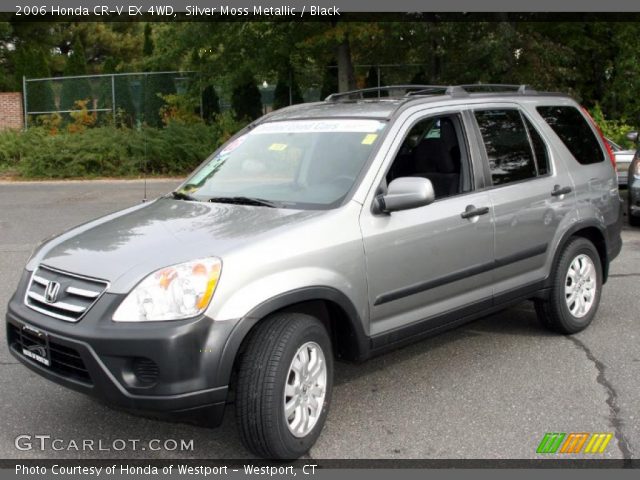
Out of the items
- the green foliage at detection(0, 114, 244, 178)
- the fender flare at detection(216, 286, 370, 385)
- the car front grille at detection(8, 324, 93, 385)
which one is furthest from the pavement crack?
the green foliage at detection(0, 114, 244, 178)

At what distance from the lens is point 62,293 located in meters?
3.77

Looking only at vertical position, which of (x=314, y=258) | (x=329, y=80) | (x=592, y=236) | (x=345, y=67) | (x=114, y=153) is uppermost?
(x=345, y=67)

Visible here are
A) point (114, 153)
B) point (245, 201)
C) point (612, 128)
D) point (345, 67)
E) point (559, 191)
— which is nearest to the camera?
point (245, 201)

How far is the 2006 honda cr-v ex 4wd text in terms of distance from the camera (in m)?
3.52

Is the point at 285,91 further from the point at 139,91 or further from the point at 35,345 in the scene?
the point at 35,345

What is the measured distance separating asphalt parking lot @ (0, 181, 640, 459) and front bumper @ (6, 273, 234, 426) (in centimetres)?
62

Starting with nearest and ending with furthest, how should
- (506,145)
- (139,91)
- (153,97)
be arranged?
(506,145), (153,97), (139,91)

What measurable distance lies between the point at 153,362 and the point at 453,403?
6.48 feet

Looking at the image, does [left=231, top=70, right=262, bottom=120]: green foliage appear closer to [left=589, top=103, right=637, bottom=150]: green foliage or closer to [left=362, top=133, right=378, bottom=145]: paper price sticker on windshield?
[left=589, top=103, right=637, bottom=150]: green foliage

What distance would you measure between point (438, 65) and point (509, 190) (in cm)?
1754

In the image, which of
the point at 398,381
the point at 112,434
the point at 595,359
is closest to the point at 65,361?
the point at 112,434

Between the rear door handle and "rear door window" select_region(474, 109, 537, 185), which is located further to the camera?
the rear door handle

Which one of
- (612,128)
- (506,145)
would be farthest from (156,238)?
(612,128)

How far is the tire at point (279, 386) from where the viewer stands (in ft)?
11.8
